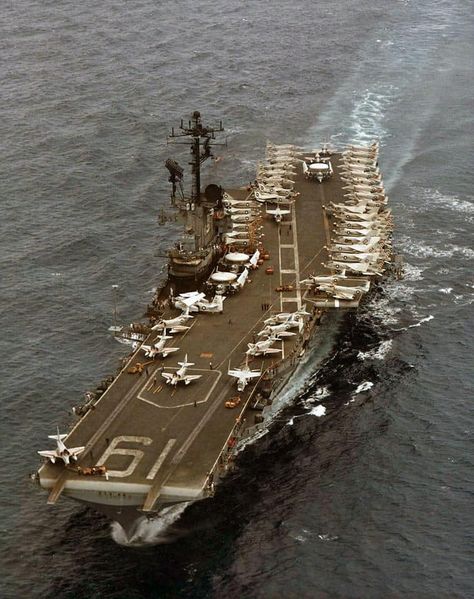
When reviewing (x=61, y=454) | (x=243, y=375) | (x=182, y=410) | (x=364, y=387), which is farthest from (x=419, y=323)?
(x=61, y=454)

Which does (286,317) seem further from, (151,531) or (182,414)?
(151,531)

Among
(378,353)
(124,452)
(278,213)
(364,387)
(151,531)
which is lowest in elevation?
(378,353)

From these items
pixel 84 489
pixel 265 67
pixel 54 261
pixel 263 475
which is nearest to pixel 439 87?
pixel 265 67

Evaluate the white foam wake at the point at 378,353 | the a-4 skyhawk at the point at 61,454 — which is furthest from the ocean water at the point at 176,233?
the a-4 skyhawk at the point at 61,454

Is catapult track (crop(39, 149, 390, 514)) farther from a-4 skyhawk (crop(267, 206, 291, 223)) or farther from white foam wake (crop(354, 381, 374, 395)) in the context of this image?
a-4 skyhawk (crop(267, 206, 291, 223))

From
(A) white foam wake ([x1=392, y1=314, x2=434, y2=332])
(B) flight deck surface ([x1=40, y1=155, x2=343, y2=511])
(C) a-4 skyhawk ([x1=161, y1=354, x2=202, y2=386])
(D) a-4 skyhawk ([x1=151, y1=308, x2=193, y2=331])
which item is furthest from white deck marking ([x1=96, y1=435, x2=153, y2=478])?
(A) white foam wake ([x1=392, y1=314, x2=434, y2=332])

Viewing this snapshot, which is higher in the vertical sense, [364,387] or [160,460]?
[160,460]
